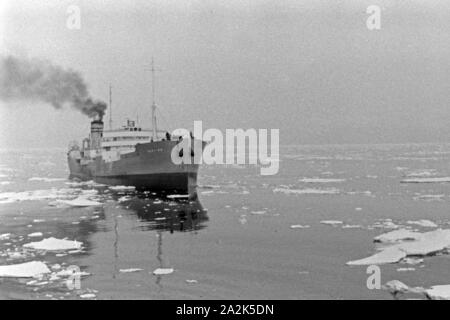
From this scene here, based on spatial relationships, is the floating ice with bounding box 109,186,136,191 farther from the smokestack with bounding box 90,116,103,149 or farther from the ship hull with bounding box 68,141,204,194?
the smokestack with bounding box 90,116,103,149

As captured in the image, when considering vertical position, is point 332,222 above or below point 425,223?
below

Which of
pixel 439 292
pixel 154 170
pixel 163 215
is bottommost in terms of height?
pixel 163 215

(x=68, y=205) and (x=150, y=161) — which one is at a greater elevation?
(x=150, y=161)

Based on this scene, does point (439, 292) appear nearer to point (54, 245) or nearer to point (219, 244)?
point (219, 244)

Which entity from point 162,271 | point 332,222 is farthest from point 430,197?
point 162,271

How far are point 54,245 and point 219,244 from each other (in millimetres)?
4814

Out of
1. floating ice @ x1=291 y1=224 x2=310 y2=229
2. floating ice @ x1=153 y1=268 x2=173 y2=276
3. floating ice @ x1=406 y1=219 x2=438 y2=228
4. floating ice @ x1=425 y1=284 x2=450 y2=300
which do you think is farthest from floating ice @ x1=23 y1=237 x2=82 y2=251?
floating ice @ x1=406 y1=219 x2=438 y2=228

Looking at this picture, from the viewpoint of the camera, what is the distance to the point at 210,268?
429 inches

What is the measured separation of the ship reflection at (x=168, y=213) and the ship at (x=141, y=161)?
2.97 meters

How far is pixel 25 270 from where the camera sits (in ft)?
35.0

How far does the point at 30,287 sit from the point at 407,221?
1308cm

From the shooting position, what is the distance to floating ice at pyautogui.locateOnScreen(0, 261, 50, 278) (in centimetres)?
1033
